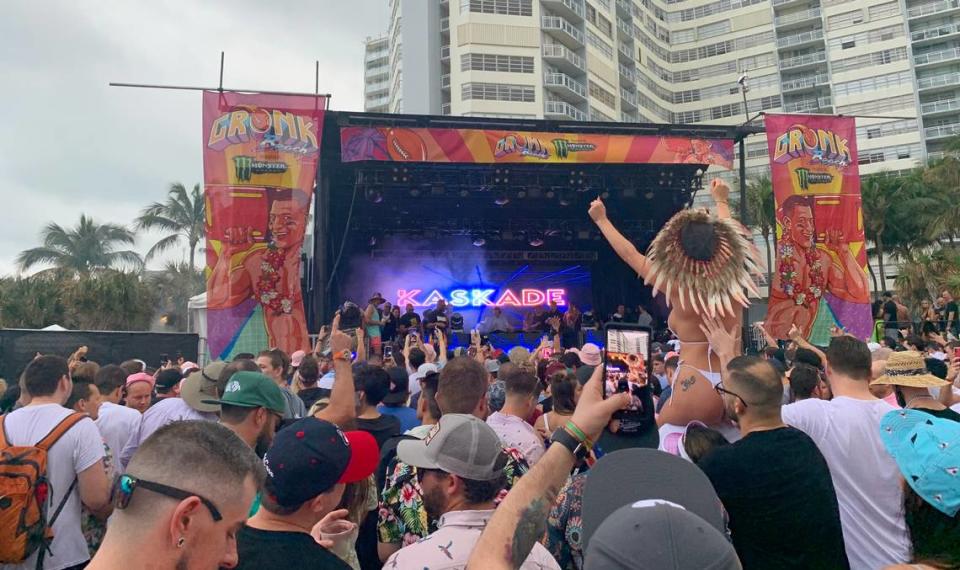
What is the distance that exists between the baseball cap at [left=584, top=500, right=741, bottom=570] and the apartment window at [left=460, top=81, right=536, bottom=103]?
40991mm

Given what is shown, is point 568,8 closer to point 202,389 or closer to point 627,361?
point 202,389

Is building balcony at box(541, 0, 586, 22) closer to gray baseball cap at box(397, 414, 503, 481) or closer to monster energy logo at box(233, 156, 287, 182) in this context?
monster energy logo at box(233, 156, 287, 182)

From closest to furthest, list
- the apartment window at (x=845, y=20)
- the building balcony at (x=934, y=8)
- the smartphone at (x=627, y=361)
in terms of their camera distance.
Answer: the smartphone at (x=627, y=361), the building balcony at (x=934, y=8), the apartment window at (x=845, y=20)

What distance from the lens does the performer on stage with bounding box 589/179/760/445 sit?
2.98 m

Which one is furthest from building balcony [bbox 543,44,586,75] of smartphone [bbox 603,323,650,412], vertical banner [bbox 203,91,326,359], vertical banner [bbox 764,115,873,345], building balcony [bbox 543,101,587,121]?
smartphone [bbox 603,323,650,412]

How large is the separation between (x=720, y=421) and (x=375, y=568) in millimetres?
1812

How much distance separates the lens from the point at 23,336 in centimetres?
1154

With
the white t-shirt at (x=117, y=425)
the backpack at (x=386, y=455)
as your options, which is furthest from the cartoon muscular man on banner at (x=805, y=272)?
the white t-shirt at (x=117, y=425)

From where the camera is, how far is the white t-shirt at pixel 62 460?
302cm

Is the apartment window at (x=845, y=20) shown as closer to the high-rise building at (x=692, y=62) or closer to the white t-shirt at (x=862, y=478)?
the high-rise building at (x=692, y=62)

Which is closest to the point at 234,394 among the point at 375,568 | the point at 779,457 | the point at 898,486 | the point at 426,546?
the point at 375,568

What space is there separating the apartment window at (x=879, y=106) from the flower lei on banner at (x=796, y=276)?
41.3 meters

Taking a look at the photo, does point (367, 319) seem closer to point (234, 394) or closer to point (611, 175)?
point (611, 175)

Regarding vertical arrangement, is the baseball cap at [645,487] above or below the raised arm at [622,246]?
below
